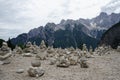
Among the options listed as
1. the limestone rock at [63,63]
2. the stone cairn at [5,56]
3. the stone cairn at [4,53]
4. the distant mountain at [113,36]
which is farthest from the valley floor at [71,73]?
the distant mountain at [113,36]

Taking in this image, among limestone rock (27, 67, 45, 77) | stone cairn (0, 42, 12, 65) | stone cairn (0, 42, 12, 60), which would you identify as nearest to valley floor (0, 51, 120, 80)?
limestone rock (27, 67, 45, 77)

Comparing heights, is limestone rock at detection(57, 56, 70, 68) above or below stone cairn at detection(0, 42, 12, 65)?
below

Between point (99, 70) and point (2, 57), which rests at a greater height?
point (2, 57)

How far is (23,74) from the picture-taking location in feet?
54.3

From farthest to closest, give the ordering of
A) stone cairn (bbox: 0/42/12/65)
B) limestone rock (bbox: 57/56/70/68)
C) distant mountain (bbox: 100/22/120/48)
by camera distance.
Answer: distant mountain (bbox: 100/22/120/48) < stone cairn (bbox: 0/42/12/65) < limestone rock (bbox: 57/56/70/68)

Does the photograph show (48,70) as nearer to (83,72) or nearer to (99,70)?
(83,72)

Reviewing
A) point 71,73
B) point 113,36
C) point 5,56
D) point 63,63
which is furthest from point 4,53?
point 113,36

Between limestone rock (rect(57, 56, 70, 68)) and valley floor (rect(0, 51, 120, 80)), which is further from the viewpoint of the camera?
limestone rock (rect(57, 56, 70, 68))

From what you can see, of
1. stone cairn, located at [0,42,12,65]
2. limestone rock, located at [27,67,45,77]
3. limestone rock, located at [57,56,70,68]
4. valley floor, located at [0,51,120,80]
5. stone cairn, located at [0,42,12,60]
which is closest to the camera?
valley floor, located at [0,51,120,80]

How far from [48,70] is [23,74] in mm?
2228

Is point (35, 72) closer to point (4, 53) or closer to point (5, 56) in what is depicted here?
point (5, 56)

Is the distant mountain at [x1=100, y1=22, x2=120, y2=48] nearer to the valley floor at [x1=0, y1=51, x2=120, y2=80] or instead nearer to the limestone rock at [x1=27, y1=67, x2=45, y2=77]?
the valley floor at [x1=0, y1=51, x2=120, y2=80]

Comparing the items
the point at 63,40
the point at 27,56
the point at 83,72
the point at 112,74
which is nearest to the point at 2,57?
the point at 27,56

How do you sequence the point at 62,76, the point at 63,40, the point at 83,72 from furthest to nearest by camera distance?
the point at 63,40 → the point at 83,72 → the point at 62,76
